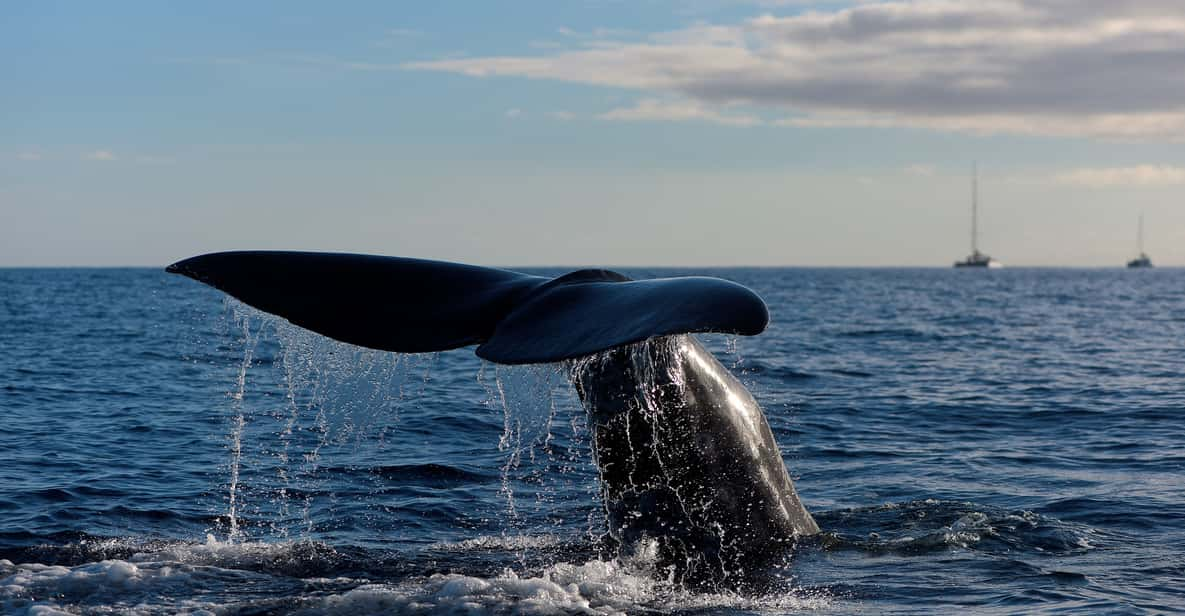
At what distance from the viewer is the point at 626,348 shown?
5.13 m

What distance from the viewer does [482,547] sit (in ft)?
23.8

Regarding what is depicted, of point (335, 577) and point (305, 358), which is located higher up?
point (305, 358)

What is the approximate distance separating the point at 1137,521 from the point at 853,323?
2762 centimetres

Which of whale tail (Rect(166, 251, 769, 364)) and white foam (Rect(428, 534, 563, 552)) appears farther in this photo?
white foam (Rect(428, 534, 563, 552))

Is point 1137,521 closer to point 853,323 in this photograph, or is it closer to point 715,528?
point 715,528

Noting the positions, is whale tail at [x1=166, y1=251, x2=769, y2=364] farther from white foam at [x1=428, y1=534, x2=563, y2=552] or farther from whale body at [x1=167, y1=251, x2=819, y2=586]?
white foam at [x1=428, y1=534, x2=563, y2=552]

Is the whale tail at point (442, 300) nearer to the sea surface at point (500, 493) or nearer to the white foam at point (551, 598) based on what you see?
the sea surface at point (500, 493)

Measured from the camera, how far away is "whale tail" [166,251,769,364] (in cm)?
414

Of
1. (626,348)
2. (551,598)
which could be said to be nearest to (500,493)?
(551,598)

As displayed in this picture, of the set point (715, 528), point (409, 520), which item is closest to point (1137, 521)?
point (715, 528)

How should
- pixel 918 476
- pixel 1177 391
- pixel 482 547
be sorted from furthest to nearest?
pixel 1177 391
pixel 918 476
pixel 482 547

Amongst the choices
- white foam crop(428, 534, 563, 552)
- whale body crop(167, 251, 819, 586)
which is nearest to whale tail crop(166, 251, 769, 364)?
whale body crop(167, 251, 819, 586)

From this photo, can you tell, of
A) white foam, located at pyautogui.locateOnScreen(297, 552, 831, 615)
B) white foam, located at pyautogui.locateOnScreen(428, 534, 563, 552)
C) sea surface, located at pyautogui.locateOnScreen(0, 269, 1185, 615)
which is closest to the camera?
white foam, located at pyautogui.locateOnScreen(297, 552, 831, 615)

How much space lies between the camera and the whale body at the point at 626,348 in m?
4.12
